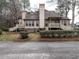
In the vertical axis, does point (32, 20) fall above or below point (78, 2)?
below

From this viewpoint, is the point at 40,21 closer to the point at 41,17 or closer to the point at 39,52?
the point at 41,17

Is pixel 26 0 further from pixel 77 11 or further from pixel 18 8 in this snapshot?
pixel 77 11

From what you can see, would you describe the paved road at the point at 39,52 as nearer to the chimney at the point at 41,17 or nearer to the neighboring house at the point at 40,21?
the neighboring house at the point at 40,21

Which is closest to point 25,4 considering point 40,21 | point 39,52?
point 40,21

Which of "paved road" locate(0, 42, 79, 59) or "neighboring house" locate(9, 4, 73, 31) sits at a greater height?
"neighboring house" locate(9, 4, 73, 31)

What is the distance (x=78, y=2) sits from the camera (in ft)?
141

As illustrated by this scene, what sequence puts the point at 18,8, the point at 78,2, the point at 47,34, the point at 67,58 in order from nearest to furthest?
the point at 67,58 → the point at 47,34 → the point at 78,2 → the point at 18,8

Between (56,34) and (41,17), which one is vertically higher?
(41,17)

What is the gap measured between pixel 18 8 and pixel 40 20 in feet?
41.0

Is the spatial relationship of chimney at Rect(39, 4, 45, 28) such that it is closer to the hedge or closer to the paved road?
the hedge

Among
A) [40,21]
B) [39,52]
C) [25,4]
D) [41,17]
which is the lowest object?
[39,52]

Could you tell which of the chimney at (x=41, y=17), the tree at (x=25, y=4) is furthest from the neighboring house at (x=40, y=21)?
the tree at (x=25, y=4)

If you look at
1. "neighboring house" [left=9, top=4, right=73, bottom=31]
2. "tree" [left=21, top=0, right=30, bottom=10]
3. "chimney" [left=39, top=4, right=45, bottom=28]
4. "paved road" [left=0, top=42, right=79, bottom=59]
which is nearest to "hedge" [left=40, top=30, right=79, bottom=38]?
"paved road" [left=0, top=42, right=79, bottom=59]

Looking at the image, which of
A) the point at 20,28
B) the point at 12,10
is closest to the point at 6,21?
the point at 12,10
